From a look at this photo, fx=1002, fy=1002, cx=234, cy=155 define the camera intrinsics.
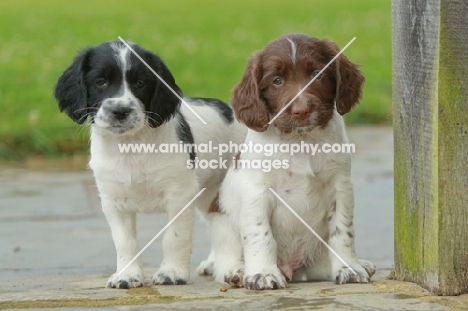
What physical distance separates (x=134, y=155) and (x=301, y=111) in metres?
1.16

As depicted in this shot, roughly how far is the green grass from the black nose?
2.29 m

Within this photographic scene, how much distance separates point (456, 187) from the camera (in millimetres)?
4988

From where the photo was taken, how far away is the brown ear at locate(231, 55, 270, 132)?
5.69 m

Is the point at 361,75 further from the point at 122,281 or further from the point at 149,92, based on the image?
the point at 122,281

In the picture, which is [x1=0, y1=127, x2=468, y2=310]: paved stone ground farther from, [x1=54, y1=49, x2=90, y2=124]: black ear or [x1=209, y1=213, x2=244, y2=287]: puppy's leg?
[x1=54, y1=49, x2=90, y2=124]: black ear

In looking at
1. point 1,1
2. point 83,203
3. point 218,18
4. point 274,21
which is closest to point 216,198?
point 83,203

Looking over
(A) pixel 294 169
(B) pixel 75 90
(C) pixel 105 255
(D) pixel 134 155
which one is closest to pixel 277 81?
(A) pixel 294 169

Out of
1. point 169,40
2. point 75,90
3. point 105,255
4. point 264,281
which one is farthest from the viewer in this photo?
point 169,40

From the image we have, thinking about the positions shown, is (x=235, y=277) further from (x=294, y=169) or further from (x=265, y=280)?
(x=294, y=169)

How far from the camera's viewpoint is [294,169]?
5781 millimetres

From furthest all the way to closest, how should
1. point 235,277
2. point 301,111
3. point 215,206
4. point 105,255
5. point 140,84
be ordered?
point 105,255
point 215,206
point 140,84
point 235,277
point 301,111

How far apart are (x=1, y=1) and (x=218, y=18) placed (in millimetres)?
10070

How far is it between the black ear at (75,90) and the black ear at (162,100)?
40 cm

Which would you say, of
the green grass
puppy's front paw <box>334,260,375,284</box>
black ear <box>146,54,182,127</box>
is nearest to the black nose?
black ear <box>146,54,182,127</box>
